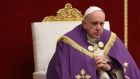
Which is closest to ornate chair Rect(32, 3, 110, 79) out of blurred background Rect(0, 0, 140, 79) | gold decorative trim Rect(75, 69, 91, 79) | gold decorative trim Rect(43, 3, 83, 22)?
gold decorative trim Rect(43, 3, 83, 22)

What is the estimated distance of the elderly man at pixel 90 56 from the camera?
278cm

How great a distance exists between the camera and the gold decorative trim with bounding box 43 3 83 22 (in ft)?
11.7

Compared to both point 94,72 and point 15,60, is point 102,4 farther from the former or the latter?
point 94,72

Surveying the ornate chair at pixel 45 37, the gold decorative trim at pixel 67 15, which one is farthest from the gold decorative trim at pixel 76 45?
the gold decorative trim at pixel 67 15

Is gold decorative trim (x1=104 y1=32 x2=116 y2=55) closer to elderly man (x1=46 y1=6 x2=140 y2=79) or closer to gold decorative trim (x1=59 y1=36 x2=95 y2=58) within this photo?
elderly man (x1=46 y1=6 x2=140 y2=79)

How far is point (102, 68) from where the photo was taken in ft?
9.29

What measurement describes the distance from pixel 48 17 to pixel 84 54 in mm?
866

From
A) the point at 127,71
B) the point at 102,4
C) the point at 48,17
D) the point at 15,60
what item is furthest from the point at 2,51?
the point at 127,71

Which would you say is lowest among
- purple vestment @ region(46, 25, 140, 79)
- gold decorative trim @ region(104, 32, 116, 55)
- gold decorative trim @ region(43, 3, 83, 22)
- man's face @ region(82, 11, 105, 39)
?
purple vestment @ region(46, 25, 140, 79)

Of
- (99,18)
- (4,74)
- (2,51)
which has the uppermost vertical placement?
(99,18)

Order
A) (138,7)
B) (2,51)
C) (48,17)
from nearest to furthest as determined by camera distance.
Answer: (48,17)
(2,51)
(138,7)

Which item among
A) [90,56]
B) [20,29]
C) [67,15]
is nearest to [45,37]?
[67,15]

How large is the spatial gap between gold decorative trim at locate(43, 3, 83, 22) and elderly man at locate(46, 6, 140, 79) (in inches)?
26.2

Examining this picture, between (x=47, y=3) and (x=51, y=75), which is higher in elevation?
(x=47, y=3)
